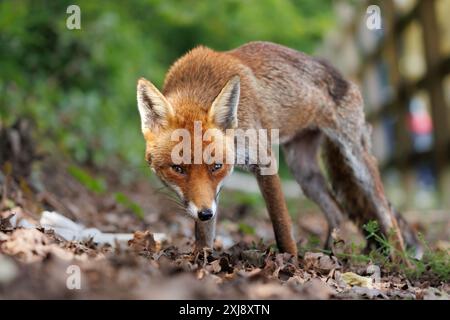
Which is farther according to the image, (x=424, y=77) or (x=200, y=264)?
(x=424, y=77)

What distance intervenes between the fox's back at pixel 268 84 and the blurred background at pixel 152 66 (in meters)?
1.36

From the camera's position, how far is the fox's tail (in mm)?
6262

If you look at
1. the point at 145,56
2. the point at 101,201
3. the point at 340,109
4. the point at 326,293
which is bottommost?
the point at 326,293

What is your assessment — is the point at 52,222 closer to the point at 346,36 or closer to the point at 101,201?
the point at 101,201

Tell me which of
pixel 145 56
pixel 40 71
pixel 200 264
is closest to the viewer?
pixel 200 264

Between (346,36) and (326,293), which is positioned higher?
(346,36)

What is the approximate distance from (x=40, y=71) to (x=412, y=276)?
325 inches

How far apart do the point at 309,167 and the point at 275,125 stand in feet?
3.82
